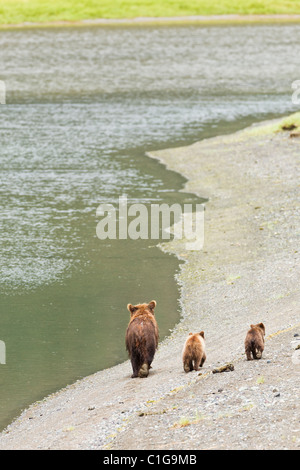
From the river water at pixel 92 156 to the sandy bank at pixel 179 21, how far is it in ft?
29.2

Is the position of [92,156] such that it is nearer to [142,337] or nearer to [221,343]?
[221,343]

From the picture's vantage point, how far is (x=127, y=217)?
38844 mm

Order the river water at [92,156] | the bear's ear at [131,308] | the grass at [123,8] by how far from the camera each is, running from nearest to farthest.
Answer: the bear's ear at [131,308] → the river water at [92,156] → the grass at [123,8]

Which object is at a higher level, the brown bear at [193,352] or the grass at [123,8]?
the grass at [123,8]

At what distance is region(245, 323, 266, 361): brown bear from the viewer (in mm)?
18484

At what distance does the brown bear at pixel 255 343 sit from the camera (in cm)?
1848

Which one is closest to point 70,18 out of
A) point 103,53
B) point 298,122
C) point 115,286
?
point 103,53

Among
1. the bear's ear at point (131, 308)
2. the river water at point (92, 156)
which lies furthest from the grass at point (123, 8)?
the bear's ear at point (131, 308)

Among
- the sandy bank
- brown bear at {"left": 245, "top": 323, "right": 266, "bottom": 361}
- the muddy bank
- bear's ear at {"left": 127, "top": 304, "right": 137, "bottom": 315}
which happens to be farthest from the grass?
brown bear at {"left": 245, "top": 323, "right": 266, "bottom": 361}

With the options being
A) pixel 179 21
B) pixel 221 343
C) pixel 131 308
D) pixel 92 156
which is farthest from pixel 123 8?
pixel 131 308

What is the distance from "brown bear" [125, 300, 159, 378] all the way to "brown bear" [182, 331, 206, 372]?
0.75 meters

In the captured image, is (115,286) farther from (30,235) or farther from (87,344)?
(30,235)

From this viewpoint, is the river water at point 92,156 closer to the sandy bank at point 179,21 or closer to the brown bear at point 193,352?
the brown bear at point 193,352

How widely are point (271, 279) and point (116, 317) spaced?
563 centimetres
